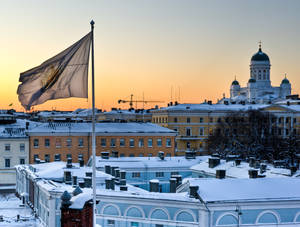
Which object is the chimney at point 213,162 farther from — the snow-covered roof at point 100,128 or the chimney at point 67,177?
the snow-covered roof at point 100,128

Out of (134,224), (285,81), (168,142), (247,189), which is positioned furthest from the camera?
(285,81)

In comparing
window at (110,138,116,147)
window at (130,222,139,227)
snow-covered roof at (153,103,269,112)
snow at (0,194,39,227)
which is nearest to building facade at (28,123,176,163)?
window at (110,138,116,147)

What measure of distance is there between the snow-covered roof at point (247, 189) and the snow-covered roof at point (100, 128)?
4228cm

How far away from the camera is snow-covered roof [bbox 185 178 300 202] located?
28.6 meters

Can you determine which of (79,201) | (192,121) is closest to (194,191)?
(79,201)

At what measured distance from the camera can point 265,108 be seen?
11388cm

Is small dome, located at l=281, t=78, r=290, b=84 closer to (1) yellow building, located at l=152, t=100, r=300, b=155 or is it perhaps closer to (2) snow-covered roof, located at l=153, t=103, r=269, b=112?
(2) snow-covered roof, located at l=153, t=103, r=269, b=112

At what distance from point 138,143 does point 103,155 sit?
20.5 metres

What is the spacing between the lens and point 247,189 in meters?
29.6

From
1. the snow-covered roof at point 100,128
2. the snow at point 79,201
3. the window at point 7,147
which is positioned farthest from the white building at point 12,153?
the snow at point 79,201

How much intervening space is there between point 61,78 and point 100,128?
2260 inches

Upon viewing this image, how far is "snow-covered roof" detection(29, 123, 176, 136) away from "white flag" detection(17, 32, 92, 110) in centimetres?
5378

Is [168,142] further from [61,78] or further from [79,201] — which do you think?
[79,201]

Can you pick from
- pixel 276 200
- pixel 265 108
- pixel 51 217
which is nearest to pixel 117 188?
pixel 51 217
